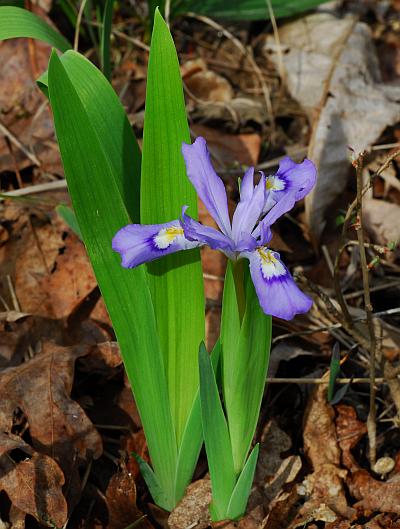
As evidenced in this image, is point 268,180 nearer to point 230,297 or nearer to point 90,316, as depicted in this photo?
point 230,297

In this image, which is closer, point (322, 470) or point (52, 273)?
point (322, 470)

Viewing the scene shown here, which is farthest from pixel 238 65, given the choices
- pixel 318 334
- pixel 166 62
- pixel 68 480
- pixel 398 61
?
pixel 68 480

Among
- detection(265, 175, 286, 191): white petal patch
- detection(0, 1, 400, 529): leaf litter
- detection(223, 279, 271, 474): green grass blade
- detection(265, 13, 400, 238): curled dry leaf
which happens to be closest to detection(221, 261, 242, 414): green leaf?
detection(223, 279, 271, 474): green grass blade

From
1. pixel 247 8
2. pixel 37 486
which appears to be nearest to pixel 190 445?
pixel 37 486

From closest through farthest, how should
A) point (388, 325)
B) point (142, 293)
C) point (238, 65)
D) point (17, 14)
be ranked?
1. point (142, 293)
2. point (17, 14)
3. point (388, 325)
4. point (238, 65)

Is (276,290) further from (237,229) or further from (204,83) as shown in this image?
(204,83)
